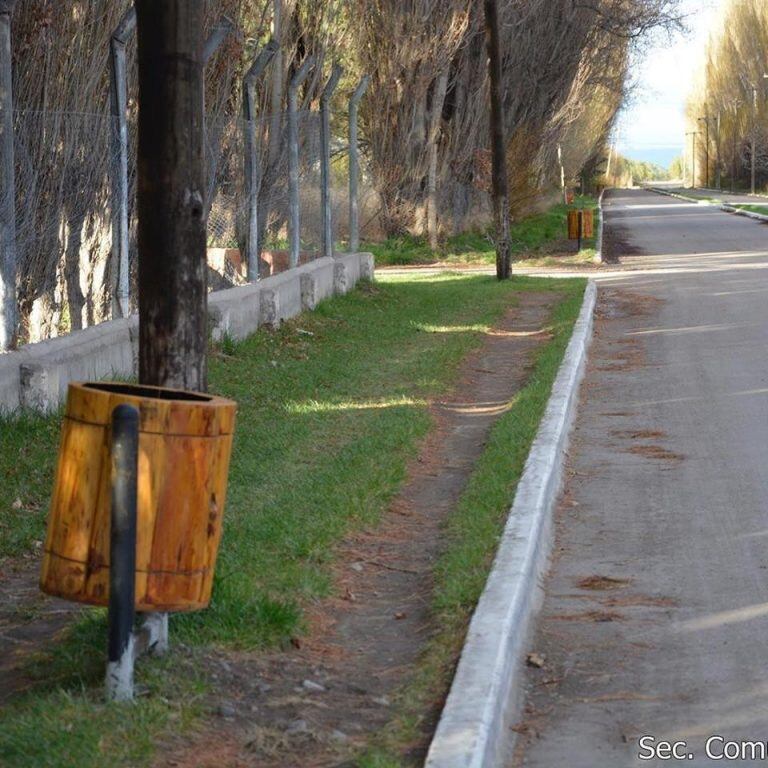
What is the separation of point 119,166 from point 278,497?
4.45 m

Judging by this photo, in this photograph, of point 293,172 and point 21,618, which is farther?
point 293,172

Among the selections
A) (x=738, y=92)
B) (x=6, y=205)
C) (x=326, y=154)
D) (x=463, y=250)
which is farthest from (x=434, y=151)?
(x=738, y=92)

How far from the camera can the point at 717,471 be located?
8.24 m

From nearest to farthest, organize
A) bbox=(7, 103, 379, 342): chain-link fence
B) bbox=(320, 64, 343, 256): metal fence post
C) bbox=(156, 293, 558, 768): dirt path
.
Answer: bbox=(156, 293, 558, 768): dirt path < bbox=(7, 103, 379, 342): chain-link fence < bbox=(320, 64, 343, 256): metal fence post

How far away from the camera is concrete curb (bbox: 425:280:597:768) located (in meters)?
3.95

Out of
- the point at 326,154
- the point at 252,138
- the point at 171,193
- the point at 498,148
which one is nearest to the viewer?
the point at 171,193

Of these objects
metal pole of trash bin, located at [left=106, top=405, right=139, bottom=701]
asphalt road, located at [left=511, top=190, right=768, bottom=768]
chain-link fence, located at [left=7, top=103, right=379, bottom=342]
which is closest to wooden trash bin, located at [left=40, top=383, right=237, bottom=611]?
metal pole of trash bin, located at [left=106, top=405, right=139, bottom=701]

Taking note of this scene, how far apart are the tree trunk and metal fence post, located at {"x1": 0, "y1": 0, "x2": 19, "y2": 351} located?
4.03 metres

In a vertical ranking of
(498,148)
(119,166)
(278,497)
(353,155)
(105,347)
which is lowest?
(278,497)

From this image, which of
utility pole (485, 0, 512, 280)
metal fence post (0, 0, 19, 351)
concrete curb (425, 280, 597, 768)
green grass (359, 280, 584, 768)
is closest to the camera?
concrete curb (425, 280, 597, 768)

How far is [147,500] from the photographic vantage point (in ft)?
13.7

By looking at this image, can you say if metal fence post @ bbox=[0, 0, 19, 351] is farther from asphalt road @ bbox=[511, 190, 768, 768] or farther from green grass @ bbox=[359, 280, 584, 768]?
asphalt road @ bbox=[511, 190, 768, 768]

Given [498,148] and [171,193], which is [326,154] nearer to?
[498,148]

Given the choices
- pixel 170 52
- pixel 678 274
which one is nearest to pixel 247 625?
pixel 170 52
